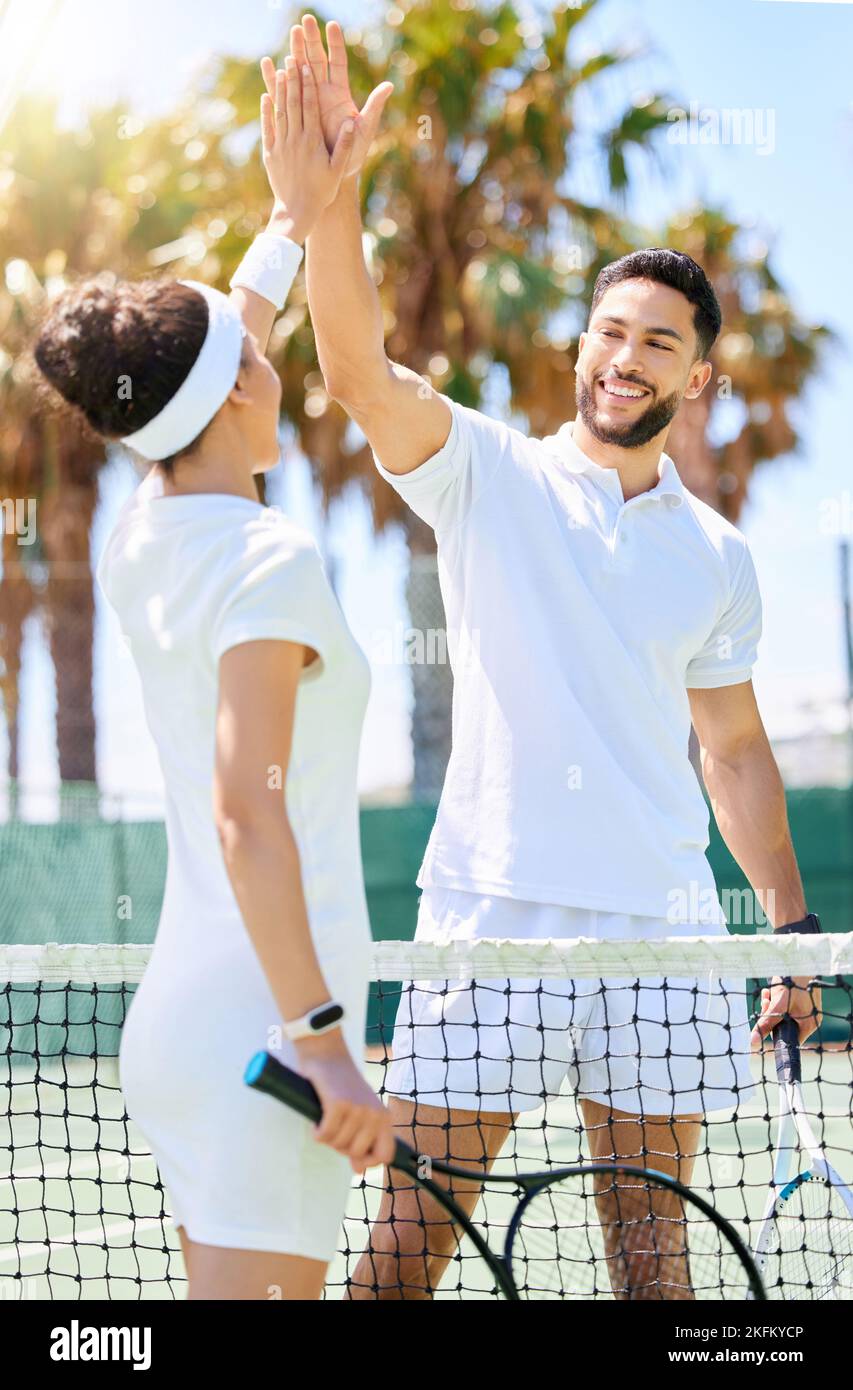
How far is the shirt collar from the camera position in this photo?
2.98 meters

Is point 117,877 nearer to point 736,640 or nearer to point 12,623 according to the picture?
point 12,623

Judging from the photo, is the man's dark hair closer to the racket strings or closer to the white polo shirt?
the white polo shirt

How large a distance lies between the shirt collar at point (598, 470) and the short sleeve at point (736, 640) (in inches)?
8.0

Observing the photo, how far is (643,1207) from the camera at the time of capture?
277cm

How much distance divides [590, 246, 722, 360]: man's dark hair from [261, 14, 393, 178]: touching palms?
0.63m

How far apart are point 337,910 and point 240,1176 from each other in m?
0.33

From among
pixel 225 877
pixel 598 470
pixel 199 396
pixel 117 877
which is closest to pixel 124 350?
pixel 199 396

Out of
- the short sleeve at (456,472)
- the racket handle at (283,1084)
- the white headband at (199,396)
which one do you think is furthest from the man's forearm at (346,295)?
the racket handle at (283,1084)

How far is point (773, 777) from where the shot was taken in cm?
319

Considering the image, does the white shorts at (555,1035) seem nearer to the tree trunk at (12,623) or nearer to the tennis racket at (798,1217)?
the tennis racket at (798,1217)

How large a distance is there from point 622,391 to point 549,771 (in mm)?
768

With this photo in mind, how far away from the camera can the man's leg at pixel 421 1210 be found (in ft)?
8.57

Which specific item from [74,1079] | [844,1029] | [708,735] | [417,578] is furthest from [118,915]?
[708,735]

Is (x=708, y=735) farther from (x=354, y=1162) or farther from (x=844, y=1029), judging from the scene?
(x=844, y=1029)
